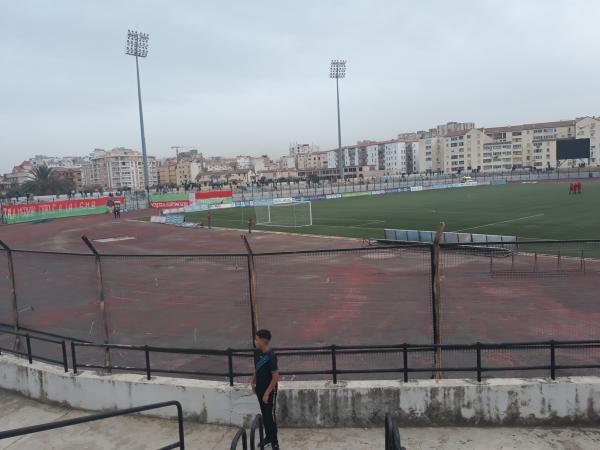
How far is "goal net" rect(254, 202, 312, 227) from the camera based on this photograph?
4219cm

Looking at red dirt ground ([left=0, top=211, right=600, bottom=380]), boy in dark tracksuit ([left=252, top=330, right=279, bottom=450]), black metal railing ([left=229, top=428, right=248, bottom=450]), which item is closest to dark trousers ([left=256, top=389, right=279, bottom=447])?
boy in dark tracksuit ([left=252, top=330, right=279, bottom=450])

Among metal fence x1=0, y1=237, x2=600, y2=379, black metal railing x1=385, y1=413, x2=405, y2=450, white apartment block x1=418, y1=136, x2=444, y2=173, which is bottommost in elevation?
metal fence x1=0, y1=237, x2=600, y2=379

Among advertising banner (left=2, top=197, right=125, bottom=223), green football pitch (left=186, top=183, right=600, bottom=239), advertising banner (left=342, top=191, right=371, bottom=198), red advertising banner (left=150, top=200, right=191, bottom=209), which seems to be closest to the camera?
green football pitch (left=186, top=183, right=600, bottom=239)

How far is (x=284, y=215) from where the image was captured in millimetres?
45594

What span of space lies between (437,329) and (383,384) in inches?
43.0

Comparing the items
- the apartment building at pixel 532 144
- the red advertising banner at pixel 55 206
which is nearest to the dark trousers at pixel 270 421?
the red advertising banner at pixel 55 206

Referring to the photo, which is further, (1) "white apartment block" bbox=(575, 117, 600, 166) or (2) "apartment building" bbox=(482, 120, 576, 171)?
(2) "apartment building" bbox=(482, 120, 576, 171)

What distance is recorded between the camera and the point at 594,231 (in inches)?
1118

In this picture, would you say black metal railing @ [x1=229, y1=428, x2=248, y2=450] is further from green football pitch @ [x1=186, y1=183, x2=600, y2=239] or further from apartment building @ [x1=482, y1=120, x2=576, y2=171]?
apartment building @ [x1=482, y1=120, x2=576, y2=171]

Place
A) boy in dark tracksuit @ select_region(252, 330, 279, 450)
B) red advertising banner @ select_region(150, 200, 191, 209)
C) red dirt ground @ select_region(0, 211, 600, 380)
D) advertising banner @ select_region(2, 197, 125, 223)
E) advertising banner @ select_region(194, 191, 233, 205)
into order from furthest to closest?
1. advertising banner @ select_region(194, 191, 233, 205)
2. red advertising banner @ select_region(150, 200, 191, 209)
3. advertising banner @ select_region(2, 197, 125, 223)
4. red dirt ground @ select_region(0, 211, 600, 380)
5. boy in dark tracksuit @ select_region(252, 330, 279, 450)

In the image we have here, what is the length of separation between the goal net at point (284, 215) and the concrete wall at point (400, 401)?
3327 cm

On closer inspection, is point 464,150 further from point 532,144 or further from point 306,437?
point 306,437

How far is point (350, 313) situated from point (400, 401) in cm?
634

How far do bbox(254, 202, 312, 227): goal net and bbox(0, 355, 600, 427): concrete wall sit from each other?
33.3 metres
